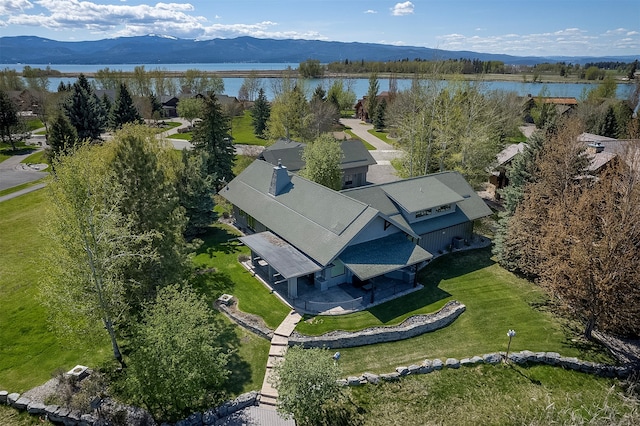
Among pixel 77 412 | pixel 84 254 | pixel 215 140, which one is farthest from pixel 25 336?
pixel 215 140

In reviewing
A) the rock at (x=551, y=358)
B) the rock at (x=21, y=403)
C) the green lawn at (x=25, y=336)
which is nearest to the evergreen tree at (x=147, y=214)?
the green lawn at (x=25, y=336)

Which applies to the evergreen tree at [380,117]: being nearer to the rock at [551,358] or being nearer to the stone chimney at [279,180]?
the stone chimney at [279,180]

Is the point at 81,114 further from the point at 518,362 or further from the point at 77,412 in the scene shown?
the point at 518,362

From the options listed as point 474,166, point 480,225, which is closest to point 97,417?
point 480,225

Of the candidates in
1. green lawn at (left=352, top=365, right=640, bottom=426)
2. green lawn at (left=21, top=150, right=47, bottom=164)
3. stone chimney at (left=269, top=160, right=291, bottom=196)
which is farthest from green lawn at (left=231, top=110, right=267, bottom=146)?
green lawn at (left=352, top=365, right=640, bottom=426)

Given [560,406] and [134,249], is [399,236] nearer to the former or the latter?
[560,406]
